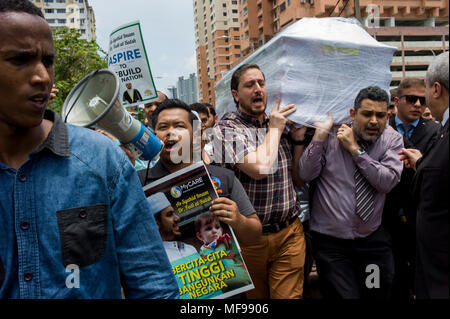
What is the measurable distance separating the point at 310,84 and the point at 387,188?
0.87 m

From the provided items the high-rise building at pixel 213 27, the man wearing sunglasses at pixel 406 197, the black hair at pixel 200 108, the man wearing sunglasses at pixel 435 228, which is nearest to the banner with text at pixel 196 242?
the man wearing sunglasses at pixel 435 228

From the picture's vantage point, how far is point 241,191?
231 centimetres

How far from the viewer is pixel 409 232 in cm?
306

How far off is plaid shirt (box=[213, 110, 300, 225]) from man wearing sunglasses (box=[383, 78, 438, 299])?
33.6 inches

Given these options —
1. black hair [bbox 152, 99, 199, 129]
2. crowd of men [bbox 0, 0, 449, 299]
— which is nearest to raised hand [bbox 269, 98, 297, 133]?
crowd of men [bbox 0, 0, 449, 299]

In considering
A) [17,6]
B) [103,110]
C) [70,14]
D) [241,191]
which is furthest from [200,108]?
[70,14]

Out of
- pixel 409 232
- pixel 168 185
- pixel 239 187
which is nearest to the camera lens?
pixel 168 185

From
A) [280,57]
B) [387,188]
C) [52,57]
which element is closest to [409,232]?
[387,188]

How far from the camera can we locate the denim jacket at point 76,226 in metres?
1.11

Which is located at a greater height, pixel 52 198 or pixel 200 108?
pixel 52 198

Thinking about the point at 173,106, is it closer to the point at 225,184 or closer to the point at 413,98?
the point at 225,184

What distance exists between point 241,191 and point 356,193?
855mm

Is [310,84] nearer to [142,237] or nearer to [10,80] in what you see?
[142,237]

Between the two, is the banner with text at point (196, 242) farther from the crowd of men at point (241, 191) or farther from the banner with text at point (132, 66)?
the banner with text at point (132, 66)
